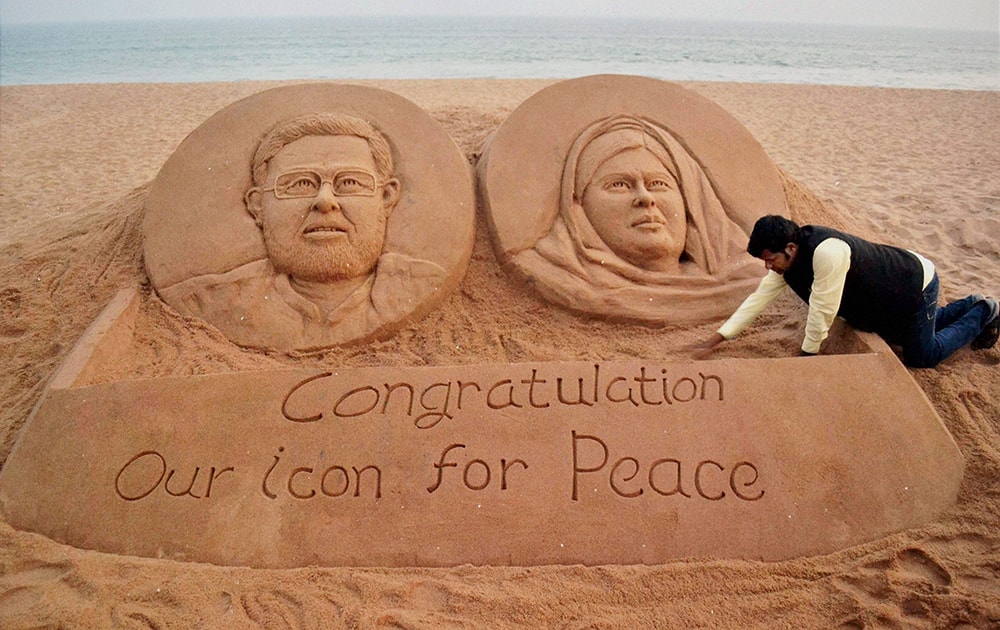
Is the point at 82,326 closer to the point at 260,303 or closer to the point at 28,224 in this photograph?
the point at 260,303

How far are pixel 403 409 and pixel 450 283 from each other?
0.95m

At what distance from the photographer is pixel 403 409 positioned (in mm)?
2469

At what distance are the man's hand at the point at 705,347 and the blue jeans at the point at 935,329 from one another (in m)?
0.75

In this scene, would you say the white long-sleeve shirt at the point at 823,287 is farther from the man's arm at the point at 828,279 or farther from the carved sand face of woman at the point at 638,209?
the carved sand face of woman at the point at 638,209

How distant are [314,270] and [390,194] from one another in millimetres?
581

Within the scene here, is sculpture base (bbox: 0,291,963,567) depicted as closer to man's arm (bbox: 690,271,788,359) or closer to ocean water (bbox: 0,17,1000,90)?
man's arm (bbox: 690,271,788,359)

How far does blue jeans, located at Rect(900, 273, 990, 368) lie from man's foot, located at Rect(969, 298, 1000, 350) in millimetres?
23

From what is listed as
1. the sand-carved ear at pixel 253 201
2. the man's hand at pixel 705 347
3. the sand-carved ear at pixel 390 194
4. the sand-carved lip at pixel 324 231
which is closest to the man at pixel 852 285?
the man's hand at pixel 705 347

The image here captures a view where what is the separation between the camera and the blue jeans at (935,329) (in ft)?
9.02

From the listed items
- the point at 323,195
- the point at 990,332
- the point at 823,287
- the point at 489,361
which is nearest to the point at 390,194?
the point at 323,195

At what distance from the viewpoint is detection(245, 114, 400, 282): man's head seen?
10.1 ft

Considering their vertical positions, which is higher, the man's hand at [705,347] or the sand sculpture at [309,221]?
the sand sculpture at [309,221]

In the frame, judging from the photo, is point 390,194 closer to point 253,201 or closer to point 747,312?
point 253,201

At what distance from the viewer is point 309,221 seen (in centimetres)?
308
